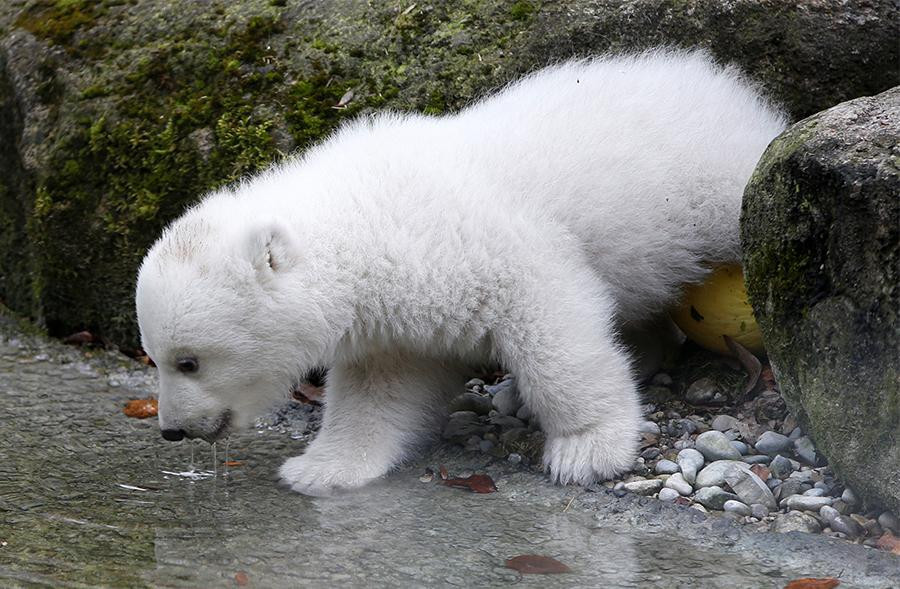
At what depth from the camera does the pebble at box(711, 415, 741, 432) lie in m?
4.41

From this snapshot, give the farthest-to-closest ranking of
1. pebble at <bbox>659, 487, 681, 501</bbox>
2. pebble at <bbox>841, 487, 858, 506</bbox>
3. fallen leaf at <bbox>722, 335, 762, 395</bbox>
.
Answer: fallen leaf at <bbox>722, 335, 762, 395</bbox> < pebble at <bbox>659, 487, 681, 501</bbox> < pebble at <bbox>841, 487, 858, 506</bbox>

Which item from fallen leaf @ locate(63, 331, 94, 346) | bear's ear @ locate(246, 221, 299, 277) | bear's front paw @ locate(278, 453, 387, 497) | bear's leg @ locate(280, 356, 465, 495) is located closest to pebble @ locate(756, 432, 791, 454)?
bear's leg @ locate(280, 356, 465, 495)

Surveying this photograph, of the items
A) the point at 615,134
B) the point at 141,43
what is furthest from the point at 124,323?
the point at 615,134

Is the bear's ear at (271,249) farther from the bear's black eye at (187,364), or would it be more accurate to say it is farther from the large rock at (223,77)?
the large rock at (223,77)

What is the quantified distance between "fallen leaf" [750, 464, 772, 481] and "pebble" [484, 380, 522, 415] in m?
1.17

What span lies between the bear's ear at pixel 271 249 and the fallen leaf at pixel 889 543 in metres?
2.12

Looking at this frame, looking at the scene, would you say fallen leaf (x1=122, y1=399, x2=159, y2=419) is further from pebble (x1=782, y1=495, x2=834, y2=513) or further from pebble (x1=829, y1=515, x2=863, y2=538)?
pebble (x1=829, y1=515, x2=863, y2=538)

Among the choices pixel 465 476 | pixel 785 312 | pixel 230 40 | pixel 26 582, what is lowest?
pixel 465 476

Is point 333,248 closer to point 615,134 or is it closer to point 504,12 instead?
point 615,134

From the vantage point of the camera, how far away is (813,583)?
3090 mm

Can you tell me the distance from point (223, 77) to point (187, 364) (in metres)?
2.24

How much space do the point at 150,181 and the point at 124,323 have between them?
761mm

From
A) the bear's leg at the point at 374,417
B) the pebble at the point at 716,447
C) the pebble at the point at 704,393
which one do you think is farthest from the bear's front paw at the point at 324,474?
the pebble at the point at 704,393

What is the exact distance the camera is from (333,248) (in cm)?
409
